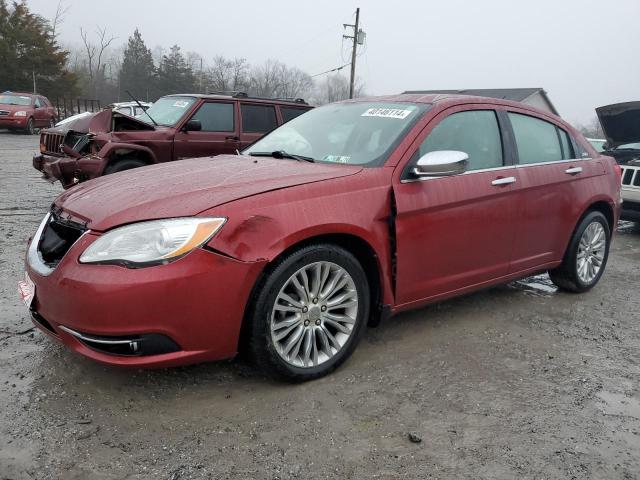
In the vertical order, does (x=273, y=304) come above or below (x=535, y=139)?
below

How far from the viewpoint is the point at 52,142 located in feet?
26.3

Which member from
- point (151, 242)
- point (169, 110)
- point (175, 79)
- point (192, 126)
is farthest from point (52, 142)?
point (175, 79)

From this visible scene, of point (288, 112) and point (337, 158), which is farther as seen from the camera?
point (288, 112)

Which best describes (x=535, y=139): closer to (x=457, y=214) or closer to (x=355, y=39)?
(x=457, y=214)

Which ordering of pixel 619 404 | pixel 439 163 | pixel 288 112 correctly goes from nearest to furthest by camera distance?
pixel 619 404 < pixel 439 163 < pixel 288 112

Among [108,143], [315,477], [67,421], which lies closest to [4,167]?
[108,143]

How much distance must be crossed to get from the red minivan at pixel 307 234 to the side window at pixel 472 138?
0.01m

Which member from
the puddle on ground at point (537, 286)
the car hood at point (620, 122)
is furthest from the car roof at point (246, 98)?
the puddle on ground at point (537, 286)

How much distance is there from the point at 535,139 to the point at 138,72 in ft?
215

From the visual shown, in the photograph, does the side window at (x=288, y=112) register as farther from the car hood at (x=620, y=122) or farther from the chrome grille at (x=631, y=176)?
the chrome grille at (x=631, y=176)

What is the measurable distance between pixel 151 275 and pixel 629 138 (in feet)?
25.5

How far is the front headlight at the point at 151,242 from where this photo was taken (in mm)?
2492

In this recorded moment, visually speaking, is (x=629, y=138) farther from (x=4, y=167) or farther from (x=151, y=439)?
(x=4, y=167)

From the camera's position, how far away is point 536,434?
102 inches
